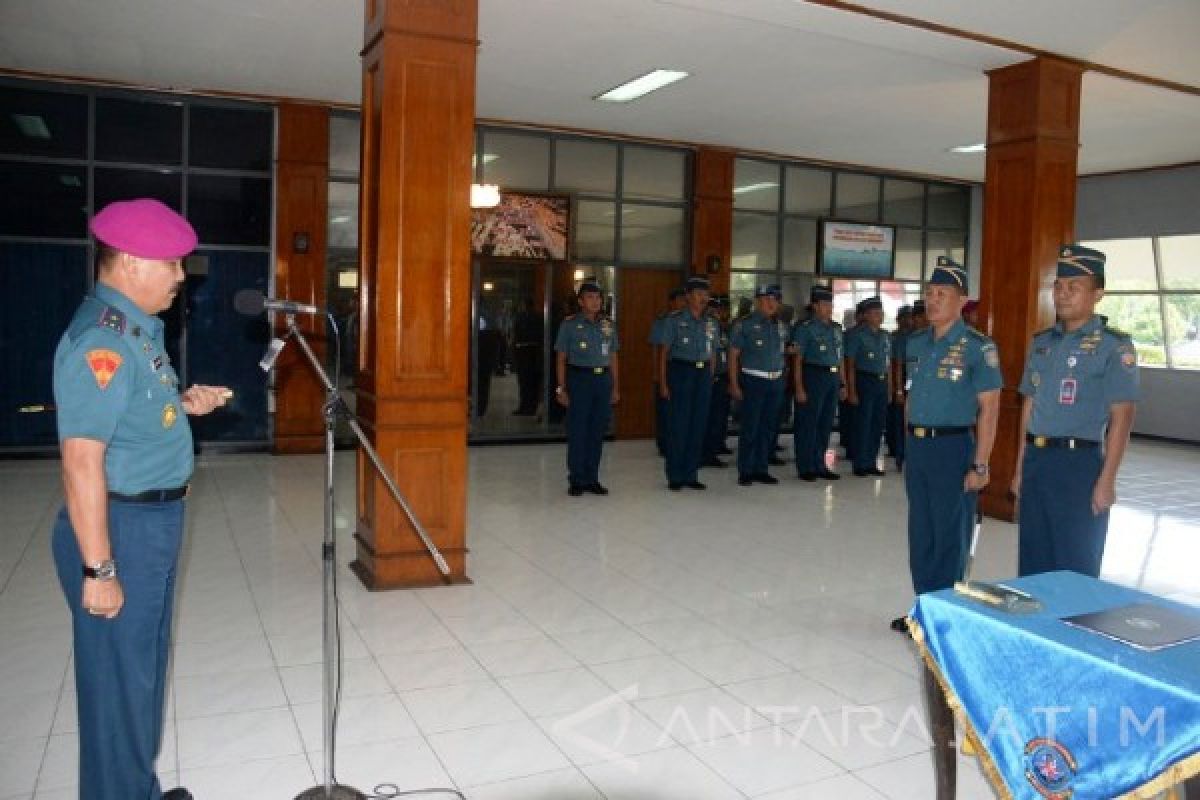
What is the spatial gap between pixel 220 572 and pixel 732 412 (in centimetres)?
750

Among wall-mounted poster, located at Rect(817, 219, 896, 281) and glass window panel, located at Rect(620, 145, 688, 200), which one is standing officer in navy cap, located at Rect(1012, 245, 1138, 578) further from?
wall-mounted poster, located at Rect(817, 219, 896, 281)

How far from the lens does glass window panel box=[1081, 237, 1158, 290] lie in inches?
486

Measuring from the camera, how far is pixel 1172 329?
12250 millimetres

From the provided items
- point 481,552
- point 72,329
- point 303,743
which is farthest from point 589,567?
point 72,329

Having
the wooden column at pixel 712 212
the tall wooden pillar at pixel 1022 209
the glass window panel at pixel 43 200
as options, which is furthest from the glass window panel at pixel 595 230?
the glass window panel at pixel 43 200

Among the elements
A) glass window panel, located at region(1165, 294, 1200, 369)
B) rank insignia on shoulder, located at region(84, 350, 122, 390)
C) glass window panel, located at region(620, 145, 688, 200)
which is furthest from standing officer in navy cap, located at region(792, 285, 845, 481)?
rank insignia on shoulder, located at region(84, 350, 122, 390)

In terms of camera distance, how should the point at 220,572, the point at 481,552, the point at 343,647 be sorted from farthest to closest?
the point at 481,552 → the point at 220,572 → the point at 343,647

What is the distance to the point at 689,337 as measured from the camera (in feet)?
25.1

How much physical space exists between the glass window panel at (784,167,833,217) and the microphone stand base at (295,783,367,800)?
10.2 m

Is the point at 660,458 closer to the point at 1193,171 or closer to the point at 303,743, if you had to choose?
the point at 303,743

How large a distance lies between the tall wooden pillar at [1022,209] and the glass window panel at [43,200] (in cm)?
772

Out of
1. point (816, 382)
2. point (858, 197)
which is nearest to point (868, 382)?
point (816, 382)

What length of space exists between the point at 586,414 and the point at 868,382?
309 cm

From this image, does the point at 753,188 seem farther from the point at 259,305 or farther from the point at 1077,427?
the point at 259,305
